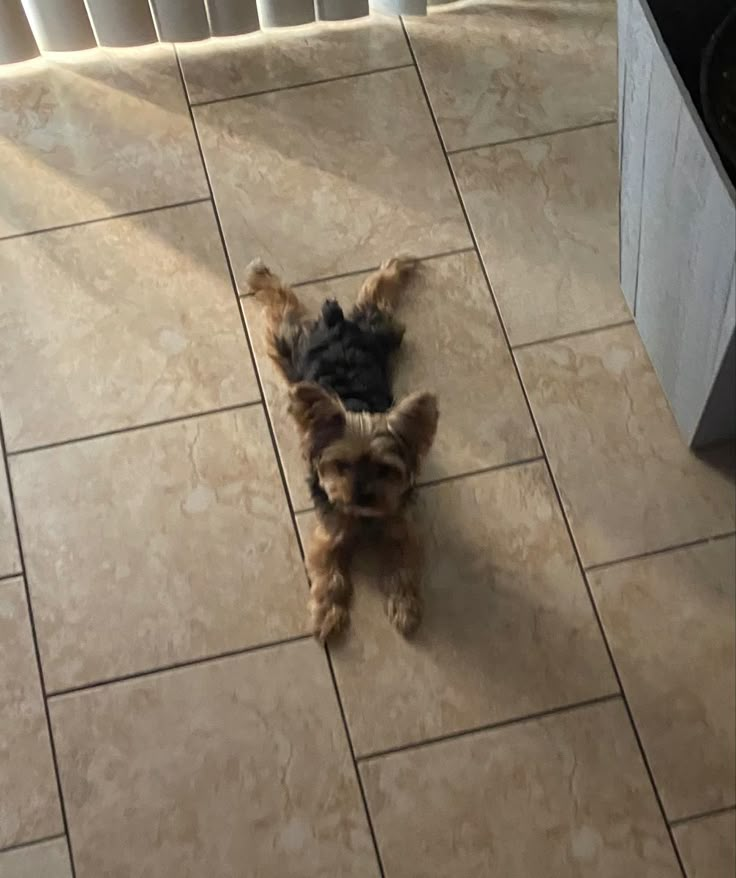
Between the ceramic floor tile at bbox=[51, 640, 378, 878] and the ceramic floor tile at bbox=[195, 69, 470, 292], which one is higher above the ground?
the ceramic floor tile at bbox=[195, 69, 470, 292]

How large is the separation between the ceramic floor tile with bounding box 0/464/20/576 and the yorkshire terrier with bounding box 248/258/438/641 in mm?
487

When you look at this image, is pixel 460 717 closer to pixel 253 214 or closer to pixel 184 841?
pixel 184 841

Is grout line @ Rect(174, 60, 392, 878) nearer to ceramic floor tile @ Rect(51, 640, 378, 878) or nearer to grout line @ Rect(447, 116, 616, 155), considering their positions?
ceramic floor tile @ Rect(51, 640, 378, 878)

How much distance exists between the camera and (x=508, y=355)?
1952 millimetres

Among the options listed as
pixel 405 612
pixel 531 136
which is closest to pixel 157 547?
pixel 405 612

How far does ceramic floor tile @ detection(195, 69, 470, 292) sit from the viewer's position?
6.77 feet

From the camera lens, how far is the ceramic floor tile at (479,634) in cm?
169

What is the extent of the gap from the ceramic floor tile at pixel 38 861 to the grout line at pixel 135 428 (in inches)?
25.2

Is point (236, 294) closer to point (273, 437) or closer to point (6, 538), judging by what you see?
point (273, 437)

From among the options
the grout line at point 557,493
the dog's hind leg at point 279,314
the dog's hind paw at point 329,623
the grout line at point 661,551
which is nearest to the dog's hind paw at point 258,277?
the dog's hind leg at point 279,314

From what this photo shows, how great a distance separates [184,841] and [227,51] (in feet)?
4.99

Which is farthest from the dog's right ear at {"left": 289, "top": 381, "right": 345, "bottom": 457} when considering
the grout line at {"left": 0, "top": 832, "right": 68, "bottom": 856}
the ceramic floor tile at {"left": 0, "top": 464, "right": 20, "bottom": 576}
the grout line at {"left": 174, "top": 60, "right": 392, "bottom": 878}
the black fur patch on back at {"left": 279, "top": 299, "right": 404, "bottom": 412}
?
the grout line at {"left": 0, "top": 832, "right": 68, "bottom": 856}

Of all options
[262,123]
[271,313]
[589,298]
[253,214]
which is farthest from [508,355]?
[262,123]

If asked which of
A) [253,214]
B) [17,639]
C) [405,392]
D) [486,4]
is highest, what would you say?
[486,4]
